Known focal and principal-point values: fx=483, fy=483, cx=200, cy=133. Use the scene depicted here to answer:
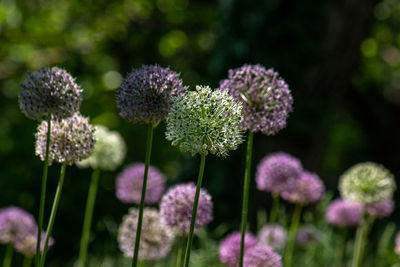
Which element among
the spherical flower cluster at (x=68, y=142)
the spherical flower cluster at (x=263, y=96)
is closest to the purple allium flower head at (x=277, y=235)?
the spherical flower cluster at (x=263, y=96)

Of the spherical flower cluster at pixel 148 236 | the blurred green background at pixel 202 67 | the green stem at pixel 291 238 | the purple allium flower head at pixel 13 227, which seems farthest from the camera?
the blurred green background at pixel 202 67

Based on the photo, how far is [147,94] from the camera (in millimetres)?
1435

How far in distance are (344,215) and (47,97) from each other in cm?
283

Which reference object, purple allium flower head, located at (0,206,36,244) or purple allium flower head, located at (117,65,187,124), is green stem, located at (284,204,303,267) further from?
purple allium flower head, located at (117,65,187,124)

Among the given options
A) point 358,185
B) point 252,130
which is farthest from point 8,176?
point 252,130

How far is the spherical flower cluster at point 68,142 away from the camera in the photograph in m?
1.59

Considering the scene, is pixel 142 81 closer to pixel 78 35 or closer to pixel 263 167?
pixel 263 167

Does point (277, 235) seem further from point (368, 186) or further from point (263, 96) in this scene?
point (263, 96)

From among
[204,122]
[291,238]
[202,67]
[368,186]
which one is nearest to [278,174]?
[291,238]

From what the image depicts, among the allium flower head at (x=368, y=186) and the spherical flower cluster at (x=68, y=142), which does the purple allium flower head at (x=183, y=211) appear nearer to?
the spherical flower cluster at (x=68, y=142)

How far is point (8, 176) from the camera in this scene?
5855 millimetres

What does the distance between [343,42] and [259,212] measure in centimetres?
224

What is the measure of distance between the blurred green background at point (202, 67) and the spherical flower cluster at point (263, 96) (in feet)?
4.37

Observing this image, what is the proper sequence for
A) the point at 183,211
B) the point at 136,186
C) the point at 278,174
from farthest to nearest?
the point at 136,186
the point at 278,174
the point at 183,211
